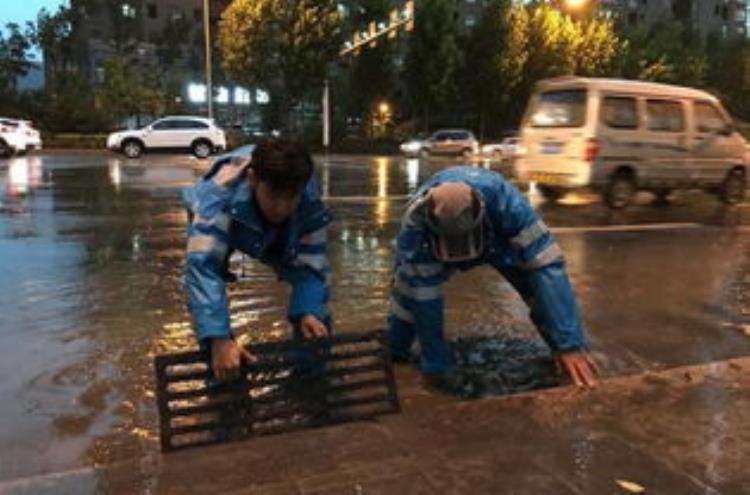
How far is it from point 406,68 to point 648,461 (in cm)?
5002

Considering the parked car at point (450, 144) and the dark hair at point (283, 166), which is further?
the parked car at point (450, 144)

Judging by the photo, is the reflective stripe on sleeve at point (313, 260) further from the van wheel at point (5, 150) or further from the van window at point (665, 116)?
the van wheel at point (5, 150)

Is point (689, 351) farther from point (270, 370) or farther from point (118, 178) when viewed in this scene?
point (118, 178)

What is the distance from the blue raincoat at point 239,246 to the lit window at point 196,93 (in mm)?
82078

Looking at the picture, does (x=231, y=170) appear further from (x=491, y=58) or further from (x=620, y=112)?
(x=491, y=58)

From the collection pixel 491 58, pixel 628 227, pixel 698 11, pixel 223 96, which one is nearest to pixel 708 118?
pixel 628 227

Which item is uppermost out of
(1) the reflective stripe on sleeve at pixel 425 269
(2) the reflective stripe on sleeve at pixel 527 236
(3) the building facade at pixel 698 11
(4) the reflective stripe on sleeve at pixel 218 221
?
(3) the building facade at pixel 698 11

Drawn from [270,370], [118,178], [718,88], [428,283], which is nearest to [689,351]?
[428,283]

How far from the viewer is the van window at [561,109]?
572 inches

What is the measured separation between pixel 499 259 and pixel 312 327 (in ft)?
3.64

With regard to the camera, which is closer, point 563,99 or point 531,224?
point 531,224

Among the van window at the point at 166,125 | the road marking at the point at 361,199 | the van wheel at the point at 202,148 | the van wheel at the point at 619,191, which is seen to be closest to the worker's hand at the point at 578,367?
the van wheel at the point at 619,191

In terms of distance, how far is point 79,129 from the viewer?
5094cm

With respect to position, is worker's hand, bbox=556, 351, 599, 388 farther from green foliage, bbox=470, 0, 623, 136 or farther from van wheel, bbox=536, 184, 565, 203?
green foliage, bbox=470, 0, 623, 136
